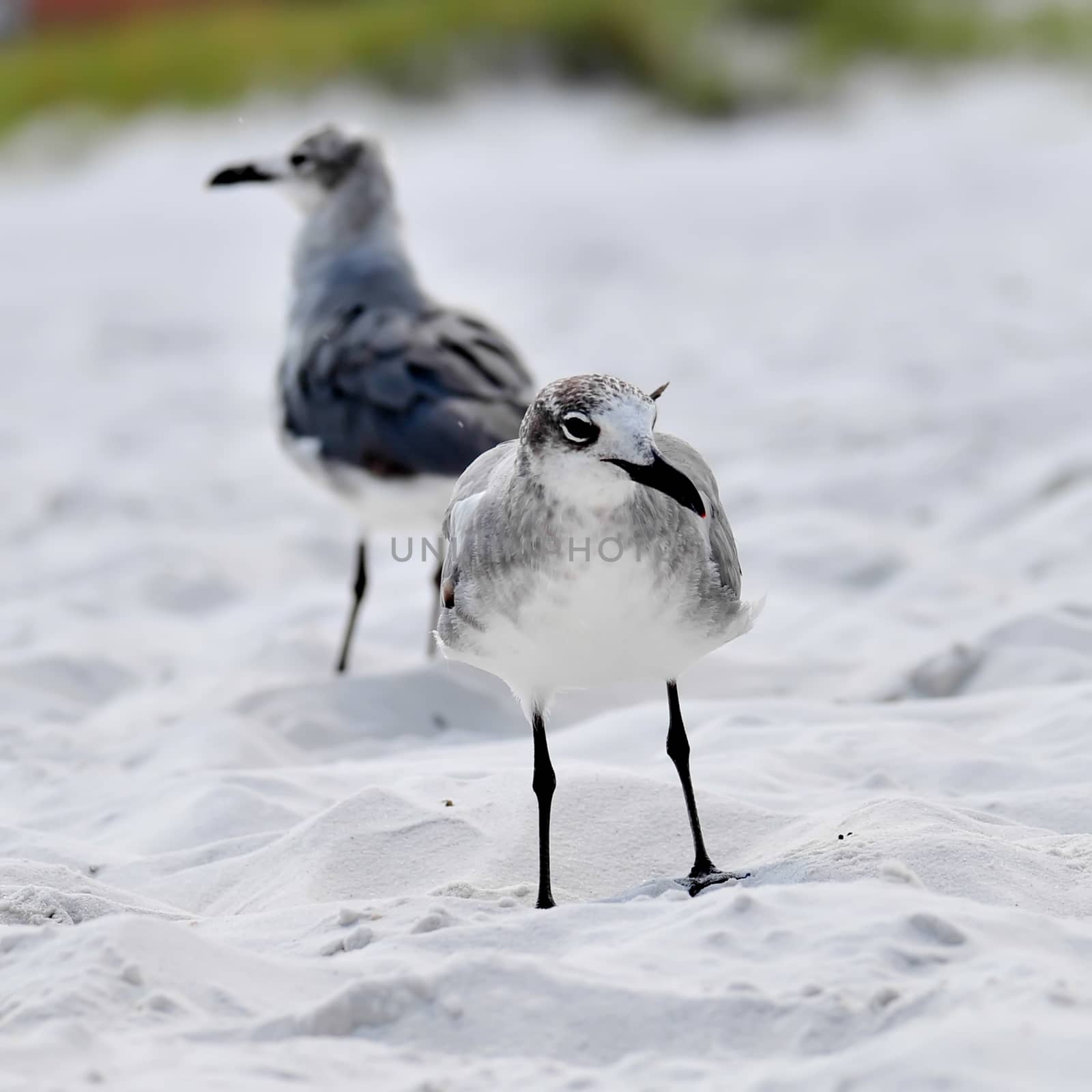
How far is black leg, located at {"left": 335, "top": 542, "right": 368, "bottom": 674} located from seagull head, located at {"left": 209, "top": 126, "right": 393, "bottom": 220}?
4.48ft

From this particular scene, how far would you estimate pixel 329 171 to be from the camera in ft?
19.9

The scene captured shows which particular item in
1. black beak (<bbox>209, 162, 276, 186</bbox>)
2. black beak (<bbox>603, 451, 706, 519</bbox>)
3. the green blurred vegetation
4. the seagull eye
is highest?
the seagull eye

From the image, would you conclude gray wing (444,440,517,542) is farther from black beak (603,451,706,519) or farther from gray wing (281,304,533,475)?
gray wing (281,304,533,475)

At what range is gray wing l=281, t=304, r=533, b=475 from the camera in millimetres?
4898

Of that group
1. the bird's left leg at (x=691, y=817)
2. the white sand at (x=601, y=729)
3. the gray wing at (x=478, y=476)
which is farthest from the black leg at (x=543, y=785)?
the gray wing at (x=478, y=476)

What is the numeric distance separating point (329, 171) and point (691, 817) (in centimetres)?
359

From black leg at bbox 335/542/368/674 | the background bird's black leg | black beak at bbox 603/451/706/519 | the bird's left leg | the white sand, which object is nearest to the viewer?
the white sand

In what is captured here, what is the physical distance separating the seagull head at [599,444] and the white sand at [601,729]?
70 cm

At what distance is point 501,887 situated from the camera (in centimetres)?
316

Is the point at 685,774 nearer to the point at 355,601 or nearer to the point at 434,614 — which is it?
the point at 355,601

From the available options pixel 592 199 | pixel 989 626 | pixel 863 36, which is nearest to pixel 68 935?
pixel 989 626

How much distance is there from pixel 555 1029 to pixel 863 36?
16335 mm

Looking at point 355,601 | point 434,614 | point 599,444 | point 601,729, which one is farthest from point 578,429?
point 434,614

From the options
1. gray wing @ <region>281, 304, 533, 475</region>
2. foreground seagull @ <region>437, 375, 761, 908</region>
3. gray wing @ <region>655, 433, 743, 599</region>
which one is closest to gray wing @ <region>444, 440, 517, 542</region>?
foreground seagull @ <region>437, 375, 761, 908</region>
